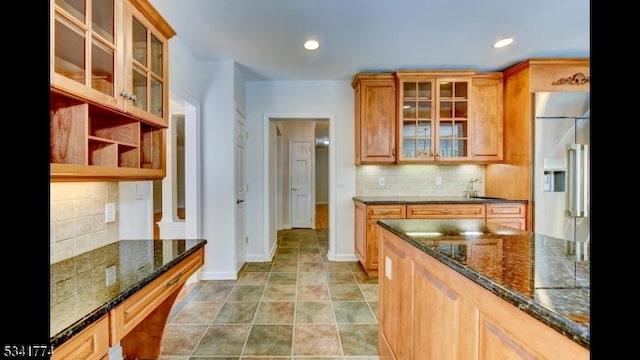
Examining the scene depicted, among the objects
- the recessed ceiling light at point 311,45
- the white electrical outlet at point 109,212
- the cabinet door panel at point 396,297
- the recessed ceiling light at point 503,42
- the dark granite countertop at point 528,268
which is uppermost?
the recessed ceiling light at point 503,42

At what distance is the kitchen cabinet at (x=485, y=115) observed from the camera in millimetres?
3436

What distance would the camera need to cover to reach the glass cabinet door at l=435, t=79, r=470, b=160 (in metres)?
3.46

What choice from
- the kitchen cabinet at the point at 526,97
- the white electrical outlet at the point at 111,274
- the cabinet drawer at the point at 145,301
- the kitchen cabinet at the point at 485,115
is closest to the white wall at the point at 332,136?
the kitchen cabinet at the point at 485,115

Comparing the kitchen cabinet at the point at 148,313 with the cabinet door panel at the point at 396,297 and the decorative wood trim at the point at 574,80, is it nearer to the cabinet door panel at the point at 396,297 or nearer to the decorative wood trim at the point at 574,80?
the cabinet door panel at the point at 396,297

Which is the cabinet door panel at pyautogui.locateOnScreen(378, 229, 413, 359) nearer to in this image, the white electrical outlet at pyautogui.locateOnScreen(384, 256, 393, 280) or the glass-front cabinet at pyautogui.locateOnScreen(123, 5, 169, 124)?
the white electrical outlet at pyautogui.locateOnScreen(384, 256, 393, 280)

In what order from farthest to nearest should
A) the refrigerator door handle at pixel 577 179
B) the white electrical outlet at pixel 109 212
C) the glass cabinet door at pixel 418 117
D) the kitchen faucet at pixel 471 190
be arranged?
the kitchen faucet at pixel 471 190 → the glass cabinet door at pixel 418 117 → the refrigerator door handle at pixel 577 179 → the white electrical outlet at pixel 109 212

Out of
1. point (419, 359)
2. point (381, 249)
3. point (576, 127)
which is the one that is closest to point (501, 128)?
point (576, 127)

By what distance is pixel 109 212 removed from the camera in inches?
64.8

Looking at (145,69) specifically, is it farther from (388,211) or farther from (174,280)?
(388,211)

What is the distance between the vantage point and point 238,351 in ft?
6.27

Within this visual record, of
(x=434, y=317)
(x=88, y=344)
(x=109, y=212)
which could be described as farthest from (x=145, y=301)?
(x=434, y=317)

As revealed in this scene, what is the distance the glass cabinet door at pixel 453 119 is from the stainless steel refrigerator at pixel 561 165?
71 centimetres
